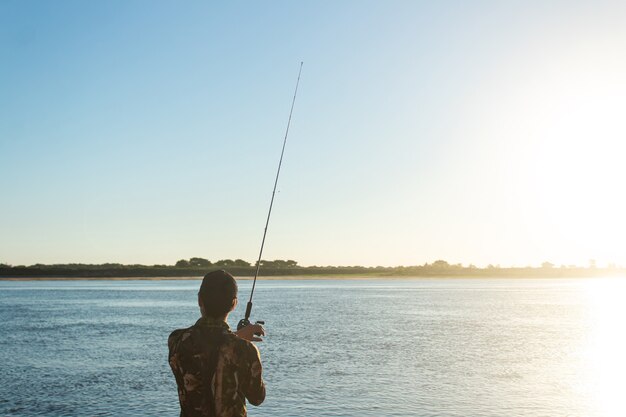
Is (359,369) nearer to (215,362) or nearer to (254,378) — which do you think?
(254,378)

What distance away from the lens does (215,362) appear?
14.3ft

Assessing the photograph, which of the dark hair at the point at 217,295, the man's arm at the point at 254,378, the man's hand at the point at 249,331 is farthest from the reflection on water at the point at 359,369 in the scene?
the dark hair at the point at 217,295

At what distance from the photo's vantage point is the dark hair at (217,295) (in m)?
4.40

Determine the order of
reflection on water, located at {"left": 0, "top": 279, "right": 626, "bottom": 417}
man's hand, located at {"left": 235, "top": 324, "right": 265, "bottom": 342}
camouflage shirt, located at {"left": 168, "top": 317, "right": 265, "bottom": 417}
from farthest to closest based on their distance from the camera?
reflection on water, located at {"left": 0, "top": 279, "right": 626, "bottom": 417} < man's hand, located at {"left": 235, "top": 324, "right": 265, "bottom": 342} < camouflage shirt, located at {"left": 168, "top": 317, "right": 265, "bottom": 417}

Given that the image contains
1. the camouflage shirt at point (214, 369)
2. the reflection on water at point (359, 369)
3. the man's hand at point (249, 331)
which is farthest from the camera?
the reflection on water at point (359, 369)

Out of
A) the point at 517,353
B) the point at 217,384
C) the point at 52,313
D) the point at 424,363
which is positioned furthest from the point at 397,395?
the point at 52,313

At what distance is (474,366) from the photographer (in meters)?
19.7

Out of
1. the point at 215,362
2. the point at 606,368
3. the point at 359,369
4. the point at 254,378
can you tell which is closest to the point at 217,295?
the point at 215,362

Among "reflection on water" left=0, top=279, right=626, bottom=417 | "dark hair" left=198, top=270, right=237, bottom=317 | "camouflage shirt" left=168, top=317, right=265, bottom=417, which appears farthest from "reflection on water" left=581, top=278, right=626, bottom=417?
"dark hair" left=198, top=270, right=237, bottom=317

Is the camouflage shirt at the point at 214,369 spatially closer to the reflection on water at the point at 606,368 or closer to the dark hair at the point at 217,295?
the dark hair at the point at 217,295

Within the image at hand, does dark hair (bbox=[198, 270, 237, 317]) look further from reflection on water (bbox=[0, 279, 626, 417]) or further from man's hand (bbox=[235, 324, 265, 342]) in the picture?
reflection on water (bbox=[0, 279, 626, 417])

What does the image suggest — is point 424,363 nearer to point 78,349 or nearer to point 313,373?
point 313,373

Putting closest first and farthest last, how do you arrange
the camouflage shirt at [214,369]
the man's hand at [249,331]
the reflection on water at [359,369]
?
the camouflage shirt at [214,369], the man's hand at [249,331], the reflection on water at [359,369]

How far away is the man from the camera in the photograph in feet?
14.3
